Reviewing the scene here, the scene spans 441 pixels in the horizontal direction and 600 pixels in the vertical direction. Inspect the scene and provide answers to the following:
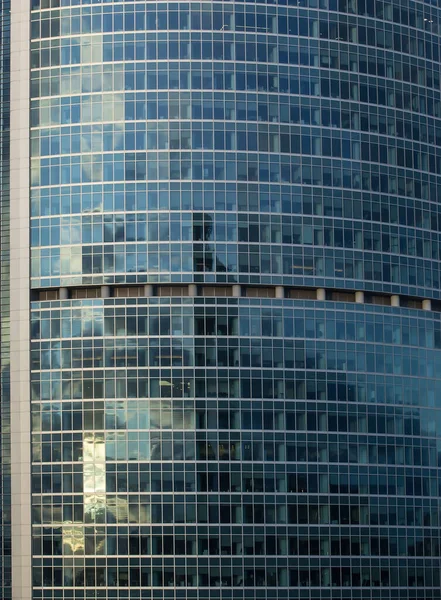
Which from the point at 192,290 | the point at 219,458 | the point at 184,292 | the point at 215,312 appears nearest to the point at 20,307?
the point at 184,292

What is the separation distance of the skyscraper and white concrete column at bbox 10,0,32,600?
233mm

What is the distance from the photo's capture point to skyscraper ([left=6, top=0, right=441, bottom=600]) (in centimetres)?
14062

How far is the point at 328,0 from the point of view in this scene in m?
154

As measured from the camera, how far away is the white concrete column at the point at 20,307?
141 meters

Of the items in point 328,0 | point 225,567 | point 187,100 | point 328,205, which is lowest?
point 225,567

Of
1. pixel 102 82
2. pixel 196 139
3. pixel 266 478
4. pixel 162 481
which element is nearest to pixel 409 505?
pixel 266 478

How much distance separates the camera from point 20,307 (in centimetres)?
14638

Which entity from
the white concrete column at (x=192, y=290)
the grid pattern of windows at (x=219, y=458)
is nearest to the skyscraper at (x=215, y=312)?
the grid pattern of windows at (x=219, y=458)

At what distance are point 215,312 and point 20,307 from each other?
20.3 meters

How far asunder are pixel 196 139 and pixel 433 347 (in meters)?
34.8

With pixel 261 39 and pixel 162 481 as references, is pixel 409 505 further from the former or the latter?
pixel 261 39

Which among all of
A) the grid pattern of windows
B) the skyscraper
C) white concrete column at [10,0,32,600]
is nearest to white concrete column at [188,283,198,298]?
the skyscraper

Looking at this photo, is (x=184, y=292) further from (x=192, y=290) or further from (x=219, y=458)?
(x=219, y=458)

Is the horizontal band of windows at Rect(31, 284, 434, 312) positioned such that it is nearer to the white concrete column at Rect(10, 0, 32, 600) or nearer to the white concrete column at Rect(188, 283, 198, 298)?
the white concrete column at Rect(188, 283, 198, 298)
